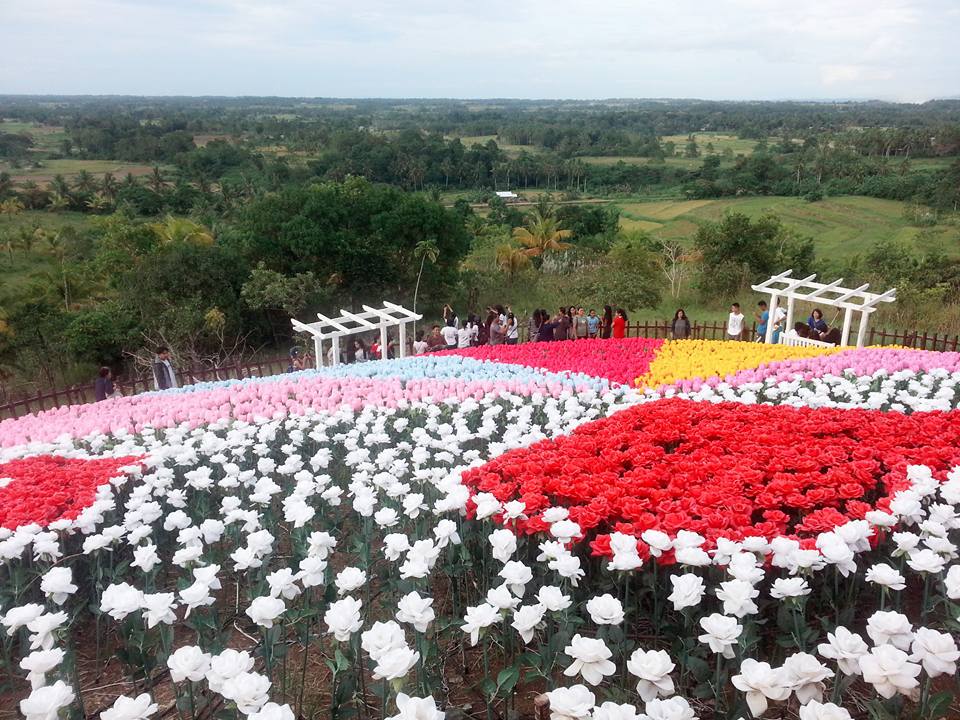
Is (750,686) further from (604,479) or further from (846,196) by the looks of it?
(846,196)

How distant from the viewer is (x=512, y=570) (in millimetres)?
3258

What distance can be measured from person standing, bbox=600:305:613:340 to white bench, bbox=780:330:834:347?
3049mm

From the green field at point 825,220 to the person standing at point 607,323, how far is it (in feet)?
81.8

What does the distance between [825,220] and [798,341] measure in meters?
38.8

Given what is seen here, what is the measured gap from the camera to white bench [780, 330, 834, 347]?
11448 mm

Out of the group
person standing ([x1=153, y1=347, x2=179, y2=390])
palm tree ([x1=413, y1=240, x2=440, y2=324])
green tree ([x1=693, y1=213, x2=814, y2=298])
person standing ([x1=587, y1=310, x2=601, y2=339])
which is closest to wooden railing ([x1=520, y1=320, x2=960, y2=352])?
person standing ([x1=587, y1=310, x2=601, y2=339])

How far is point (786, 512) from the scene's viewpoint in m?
4.25

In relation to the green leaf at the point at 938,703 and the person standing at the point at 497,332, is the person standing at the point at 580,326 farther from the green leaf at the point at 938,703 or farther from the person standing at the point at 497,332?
the green leaf at the point at 938,703

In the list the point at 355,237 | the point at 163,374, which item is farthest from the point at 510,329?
the point at 355,237

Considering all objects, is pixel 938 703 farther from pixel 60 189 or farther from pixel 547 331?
pixel 60 189

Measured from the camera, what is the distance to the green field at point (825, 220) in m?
37.6

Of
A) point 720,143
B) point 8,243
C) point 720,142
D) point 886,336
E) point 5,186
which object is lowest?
point 8,243

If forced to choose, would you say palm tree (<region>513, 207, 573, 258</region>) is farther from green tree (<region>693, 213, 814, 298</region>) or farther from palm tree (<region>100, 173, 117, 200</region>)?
palm tree (<region>100, 173, 117, 200</region>)

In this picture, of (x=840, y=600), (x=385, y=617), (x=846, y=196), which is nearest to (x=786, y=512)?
(x=840, y=600)
